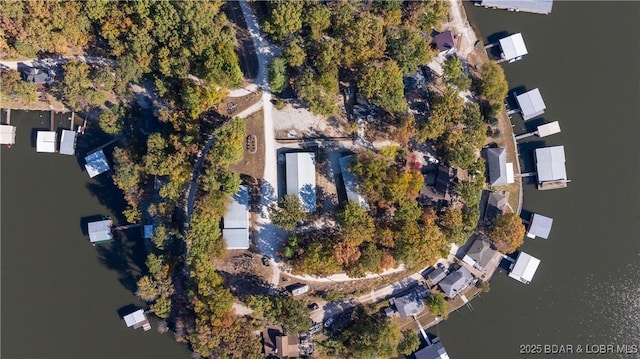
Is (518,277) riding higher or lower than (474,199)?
lower

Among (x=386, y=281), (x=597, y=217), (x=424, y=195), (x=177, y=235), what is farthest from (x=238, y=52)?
(x=597, y=217)

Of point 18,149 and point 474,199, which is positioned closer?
point 474,199

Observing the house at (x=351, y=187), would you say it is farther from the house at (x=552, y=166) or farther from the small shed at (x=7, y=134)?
Result: the small shed at (x=7, y=134)

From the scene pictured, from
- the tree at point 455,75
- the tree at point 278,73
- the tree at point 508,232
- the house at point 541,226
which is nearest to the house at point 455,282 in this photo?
the tree at point 508,232

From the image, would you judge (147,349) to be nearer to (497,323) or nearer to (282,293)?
(282,293)

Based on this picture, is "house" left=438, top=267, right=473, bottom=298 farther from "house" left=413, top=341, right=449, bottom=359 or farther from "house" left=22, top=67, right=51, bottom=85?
"house" left=22, top=67, right=51, bottom=85

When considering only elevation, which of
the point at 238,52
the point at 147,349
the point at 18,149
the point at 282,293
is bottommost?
the point at 147,349
